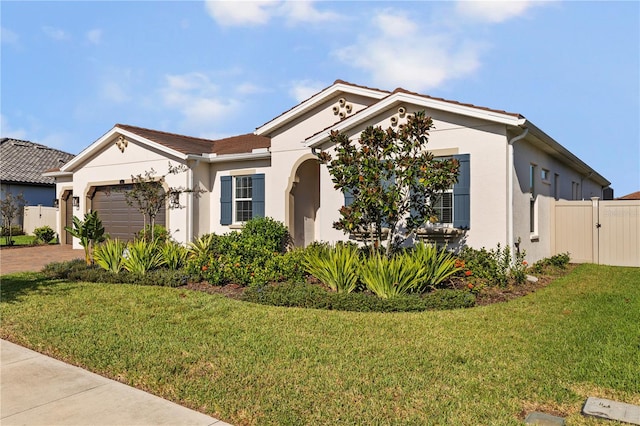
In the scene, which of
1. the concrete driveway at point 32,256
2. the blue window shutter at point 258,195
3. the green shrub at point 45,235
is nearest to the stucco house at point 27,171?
the green shrub at point 45,235

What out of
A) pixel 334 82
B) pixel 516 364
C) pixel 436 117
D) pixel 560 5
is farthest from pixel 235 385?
pixel 334 82

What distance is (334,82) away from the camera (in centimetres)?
1425

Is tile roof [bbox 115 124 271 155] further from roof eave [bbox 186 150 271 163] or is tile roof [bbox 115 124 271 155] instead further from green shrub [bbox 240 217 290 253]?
green shrub [bbox 240 217 290 253]

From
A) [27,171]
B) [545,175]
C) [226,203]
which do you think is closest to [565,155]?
[545,175]

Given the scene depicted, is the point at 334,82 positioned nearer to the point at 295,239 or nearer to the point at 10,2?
the point at 295,239

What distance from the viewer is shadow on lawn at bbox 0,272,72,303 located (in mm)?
9453

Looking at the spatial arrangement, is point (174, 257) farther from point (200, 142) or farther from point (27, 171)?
point (27, 171)

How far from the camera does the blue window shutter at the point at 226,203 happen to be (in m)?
16.4

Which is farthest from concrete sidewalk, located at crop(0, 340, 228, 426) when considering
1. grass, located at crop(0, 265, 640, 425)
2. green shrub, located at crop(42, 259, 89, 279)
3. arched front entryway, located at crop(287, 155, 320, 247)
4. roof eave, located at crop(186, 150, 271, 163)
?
roof eave, located at crop(186, 150, 271, 163)

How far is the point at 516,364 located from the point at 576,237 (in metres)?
11.6

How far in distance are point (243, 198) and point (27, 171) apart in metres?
22.8

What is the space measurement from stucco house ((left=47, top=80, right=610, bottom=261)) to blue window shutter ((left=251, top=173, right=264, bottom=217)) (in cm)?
4

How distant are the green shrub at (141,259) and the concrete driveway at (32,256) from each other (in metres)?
3.75

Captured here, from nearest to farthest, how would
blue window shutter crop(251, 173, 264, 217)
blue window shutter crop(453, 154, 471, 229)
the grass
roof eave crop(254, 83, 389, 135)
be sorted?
the grass < blue window shutter crop(453, 154, 471, 229) < roof eave crop(254, 83, 389, 135) < blue window shutter crop(251, 173, 264, 217)
